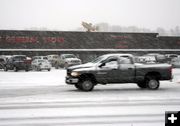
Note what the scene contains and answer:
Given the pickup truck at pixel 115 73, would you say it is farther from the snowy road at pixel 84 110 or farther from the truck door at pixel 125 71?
the snowy road at pixel 84 110

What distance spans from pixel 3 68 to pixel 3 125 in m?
35.7

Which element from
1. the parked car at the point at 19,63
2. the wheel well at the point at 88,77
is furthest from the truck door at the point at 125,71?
the parked car at the point at 19,63

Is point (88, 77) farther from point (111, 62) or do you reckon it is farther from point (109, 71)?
point (111, 62)

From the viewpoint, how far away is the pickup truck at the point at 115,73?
57.3ft

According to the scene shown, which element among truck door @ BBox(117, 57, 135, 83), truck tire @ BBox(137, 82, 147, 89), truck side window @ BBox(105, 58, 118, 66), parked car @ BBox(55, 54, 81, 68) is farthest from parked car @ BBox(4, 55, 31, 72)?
truck door @ BBox(117, 57, 135, 83)

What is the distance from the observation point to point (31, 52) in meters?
56.3

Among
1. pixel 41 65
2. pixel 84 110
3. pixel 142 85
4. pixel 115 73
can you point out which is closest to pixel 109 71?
pixel 115 73

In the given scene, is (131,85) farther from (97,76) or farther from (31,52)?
(31,52)

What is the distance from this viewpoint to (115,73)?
17797 millimetres

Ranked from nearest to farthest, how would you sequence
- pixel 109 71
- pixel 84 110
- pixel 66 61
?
pixel 84 110 < pixel 109 71 < pixel 66 61

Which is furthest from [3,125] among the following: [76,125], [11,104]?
[11,104]

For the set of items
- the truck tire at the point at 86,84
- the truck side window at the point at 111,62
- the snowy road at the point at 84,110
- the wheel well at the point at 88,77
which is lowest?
the snowy road at the point at 84,110

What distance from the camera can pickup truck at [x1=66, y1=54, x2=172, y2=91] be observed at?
17453 millimetres

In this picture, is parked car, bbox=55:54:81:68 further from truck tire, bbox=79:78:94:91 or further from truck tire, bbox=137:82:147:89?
truck tire, bbox=79:78:94:91
